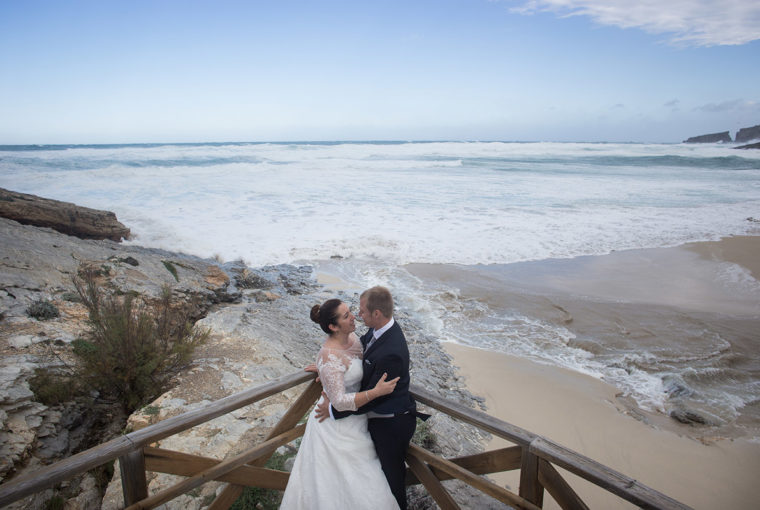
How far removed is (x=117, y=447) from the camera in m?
2.21

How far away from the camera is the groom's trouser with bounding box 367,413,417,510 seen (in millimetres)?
2559

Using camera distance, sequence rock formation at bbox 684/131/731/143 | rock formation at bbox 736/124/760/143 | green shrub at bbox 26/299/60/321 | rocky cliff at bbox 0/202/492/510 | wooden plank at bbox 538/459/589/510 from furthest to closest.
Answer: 1. rock formation at bbox 684/131/731/143
2. rock formation at bbox 736/124/760/143
3. green shrub at bbox 26/299/60/321
4. rocky cliff at bbox 0/202/492/510
5. wooden plank at bbox 538/459/589/510

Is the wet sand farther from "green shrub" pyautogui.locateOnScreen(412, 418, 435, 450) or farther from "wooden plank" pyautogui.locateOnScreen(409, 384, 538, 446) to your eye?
"wooden plank" pyautogui.locateOnScreen(409, 384, 538, 446)

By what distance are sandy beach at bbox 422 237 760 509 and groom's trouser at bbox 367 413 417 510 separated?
2.14 metres

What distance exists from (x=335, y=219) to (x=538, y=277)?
8847mm

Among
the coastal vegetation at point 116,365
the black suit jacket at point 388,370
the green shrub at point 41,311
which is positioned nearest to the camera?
the black suit jacket at point 388,370

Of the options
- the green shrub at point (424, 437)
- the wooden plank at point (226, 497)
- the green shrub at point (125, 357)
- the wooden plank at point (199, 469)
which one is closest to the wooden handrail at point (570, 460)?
the wooden plank at point (199, 469)

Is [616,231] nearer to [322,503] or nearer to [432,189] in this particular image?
[432,189]

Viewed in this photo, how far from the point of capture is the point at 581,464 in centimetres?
214

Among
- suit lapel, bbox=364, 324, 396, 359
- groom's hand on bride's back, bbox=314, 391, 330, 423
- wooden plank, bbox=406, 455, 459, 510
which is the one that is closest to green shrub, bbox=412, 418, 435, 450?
wooden plank, bbox=406, 455, 459, 510

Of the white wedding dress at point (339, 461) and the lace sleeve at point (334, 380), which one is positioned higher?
the lace sleeve at point (334, 380)

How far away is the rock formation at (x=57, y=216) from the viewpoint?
9.02 m

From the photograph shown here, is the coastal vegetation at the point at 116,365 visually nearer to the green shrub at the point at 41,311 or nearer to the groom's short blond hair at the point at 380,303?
the green shrub at the point at 41,311

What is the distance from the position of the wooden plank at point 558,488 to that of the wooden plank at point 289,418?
1.50 metres
